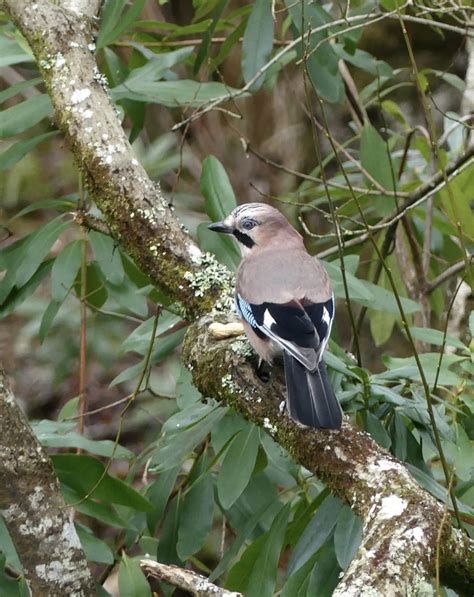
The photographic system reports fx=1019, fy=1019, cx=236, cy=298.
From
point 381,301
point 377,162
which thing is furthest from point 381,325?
point 381,301

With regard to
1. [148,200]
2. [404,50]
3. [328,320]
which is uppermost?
[148,200]

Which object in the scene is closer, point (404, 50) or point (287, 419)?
point (287, 419)

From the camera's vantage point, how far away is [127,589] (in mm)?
3260

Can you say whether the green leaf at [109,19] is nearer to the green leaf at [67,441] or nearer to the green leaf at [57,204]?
the green leaf at [57,204]

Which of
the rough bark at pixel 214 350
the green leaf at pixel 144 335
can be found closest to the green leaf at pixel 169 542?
the green leaf at pixel 144 335

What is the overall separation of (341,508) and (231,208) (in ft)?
4.14

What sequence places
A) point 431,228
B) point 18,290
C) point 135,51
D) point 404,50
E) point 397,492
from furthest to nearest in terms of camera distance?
point 404,50 → point 431,228 → point 135,51 → point 18,290 → point 397,492

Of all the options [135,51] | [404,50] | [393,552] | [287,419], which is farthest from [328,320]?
[404,50]

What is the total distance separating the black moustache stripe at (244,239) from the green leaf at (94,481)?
917 millimetres

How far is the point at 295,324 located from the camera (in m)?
2.81

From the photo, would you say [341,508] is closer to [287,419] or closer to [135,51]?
[287,419]

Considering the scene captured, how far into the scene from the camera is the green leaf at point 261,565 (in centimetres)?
306

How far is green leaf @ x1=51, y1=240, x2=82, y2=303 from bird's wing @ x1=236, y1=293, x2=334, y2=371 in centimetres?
99

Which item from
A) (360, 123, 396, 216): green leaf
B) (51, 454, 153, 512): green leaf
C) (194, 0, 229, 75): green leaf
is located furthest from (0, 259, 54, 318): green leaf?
(360, 123, 396, 216): green leaf
